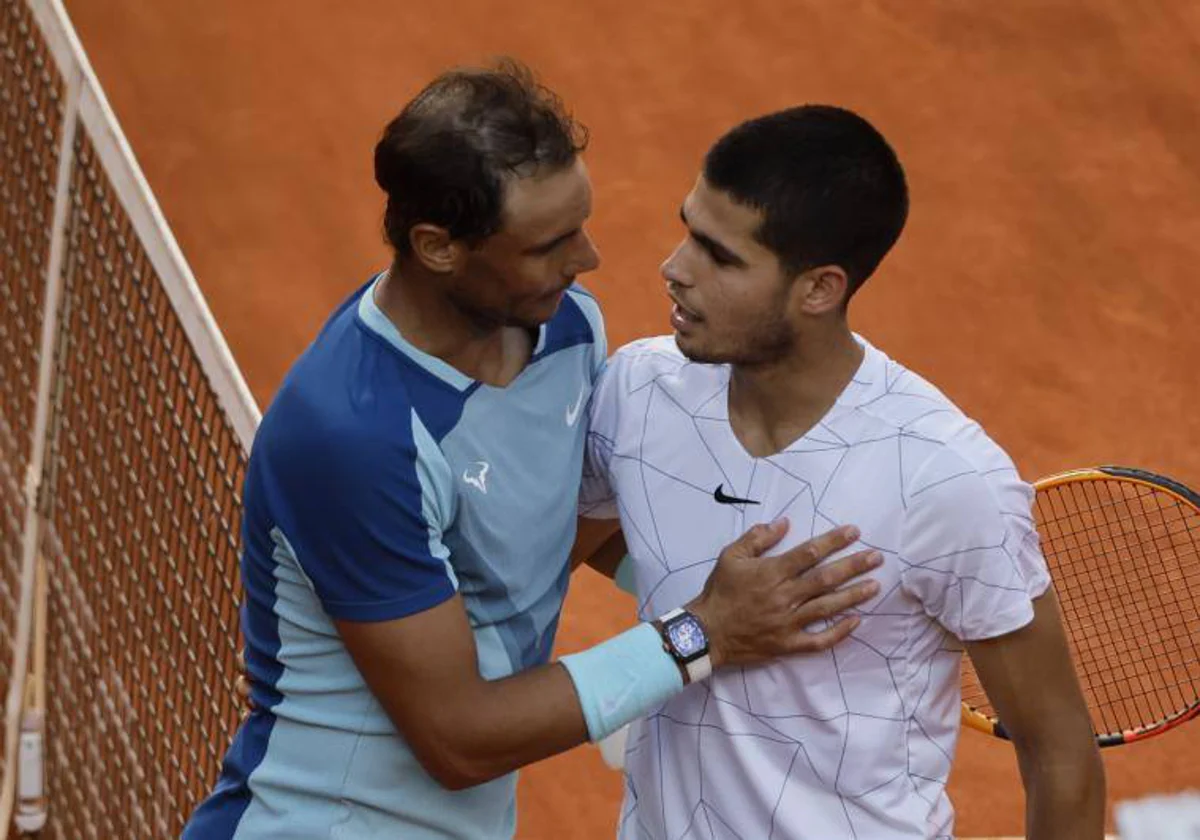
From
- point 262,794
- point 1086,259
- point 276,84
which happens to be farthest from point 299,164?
point 262,794

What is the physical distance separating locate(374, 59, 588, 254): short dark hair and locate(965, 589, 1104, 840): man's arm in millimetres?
941

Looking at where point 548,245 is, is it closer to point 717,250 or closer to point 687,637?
point 717,250

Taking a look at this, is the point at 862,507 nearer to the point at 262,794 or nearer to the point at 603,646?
the point at 603,646

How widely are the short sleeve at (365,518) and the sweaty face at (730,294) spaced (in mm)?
440

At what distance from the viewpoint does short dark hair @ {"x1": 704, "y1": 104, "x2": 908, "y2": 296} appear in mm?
2982

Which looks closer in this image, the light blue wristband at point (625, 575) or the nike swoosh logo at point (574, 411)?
the nike swoosh logo at point (574, 411)

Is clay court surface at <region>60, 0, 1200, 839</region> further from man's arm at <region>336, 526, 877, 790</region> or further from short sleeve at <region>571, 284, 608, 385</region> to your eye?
man's arm at <region>336, 526, 877, 790</region>

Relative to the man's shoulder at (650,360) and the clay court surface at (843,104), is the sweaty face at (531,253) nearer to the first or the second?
the man's shoulder at (650,360)

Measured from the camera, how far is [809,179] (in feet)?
9.80

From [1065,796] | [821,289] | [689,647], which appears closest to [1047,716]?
[1065,796]

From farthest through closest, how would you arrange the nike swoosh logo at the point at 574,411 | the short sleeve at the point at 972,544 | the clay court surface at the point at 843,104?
1. the clay court surface at the point at 843,104
2. the nike swoosh logo at the point at 574,411
3. the short sleeve at the point at 972,544

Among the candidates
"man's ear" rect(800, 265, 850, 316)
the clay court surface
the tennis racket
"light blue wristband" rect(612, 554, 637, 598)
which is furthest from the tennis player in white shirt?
the clay court surface

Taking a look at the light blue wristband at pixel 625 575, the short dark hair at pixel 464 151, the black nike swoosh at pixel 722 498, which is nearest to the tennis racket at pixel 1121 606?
the light blue wristband at pixel 625 575

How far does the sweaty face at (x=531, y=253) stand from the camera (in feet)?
9.48
